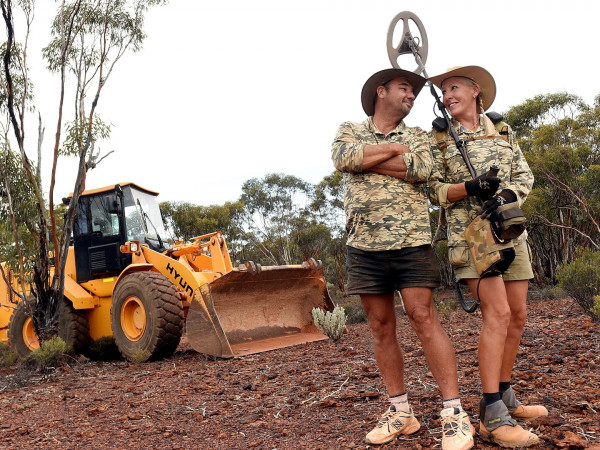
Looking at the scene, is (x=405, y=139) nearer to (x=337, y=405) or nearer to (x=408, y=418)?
(x=408, y=418)

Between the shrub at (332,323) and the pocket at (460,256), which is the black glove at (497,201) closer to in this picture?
the pocket at (460,256)

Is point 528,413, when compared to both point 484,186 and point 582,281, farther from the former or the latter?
point 582,281

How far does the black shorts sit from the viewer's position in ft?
10.4

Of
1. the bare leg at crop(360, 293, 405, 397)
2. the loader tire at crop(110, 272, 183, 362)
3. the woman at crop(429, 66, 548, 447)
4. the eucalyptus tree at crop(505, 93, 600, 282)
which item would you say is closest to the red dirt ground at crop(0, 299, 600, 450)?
the woman at crop(429, 66, 548, 447)

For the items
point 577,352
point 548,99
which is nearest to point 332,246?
point 548,99

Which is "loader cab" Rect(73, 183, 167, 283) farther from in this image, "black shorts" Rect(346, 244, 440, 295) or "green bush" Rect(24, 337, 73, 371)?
"black shorts" Rect(346, 244, 440, 295)

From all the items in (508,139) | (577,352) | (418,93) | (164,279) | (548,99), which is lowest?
(577,352)

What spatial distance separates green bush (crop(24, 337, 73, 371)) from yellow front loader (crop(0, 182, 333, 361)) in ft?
2.50

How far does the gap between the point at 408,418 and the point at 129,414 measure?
103 inches

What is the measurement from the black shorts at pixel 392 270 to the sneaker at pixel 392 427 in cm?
68

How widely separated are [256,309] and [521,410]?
224 inches

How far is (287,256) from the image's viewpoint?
32.1 meters

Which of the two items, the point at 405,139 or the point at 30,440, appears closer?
the point at 405,139

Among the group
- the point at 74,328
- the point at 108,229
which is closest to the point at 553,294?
the point at 108,229
